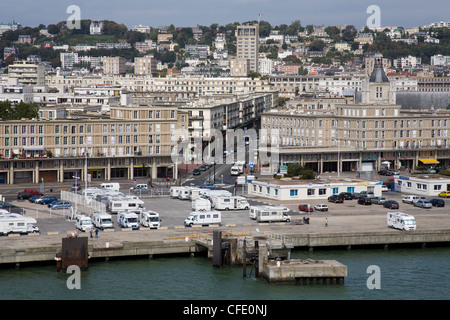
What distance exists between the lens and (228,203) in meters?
60.8

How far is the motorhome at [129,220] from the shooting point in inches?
2082

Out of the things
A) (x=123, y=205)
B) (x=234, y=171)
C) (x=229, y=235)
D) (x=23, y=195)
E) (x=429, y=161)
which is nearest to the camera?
(x=229, y=235)

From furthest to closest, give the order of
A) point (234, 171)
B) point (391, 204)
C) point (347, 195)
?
point (234, 171), point (347, 195), point (391, 204)

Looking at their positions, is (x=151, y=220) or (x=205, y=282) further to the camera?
(x=151, y=220)

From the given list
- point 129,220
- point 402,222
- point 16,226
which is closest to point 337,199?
point 402,222

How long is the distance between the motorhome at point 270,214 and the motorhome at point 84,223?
33.3ft

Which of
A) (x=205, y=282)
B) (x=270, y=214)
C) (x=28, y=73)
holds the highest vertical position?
(x=28, y=73)

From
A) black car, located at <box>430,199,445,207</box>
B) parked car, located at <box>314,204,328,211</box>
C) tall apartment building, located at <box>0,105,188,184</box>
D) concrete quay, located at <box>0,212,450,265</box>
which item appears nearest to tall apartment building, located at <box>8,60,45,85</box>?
tall apartment building, located at <box>0,105,188,184</box>

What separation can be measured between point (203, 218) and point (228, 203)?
6726mm

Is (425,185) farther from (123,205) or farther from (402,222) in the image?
(123,205)

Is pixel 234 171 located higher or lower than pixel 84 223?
higher

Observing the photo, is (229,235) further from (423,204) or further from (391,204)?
(423,204)
